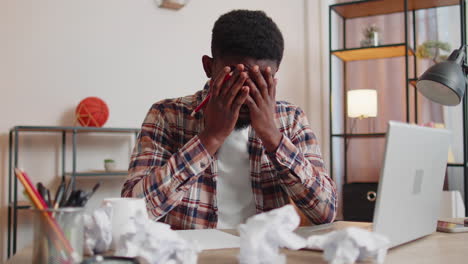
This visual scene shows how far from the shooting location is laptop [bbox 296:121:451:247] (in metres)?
0.77

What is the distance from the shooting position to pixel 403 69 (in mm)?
3699

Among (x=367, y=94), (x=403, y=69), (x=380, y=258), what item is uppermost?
(x=403, y=69)

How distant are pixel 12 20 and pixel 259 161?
2007mm

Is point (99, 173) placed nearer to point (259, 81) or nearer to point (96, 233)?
point (259, 81)

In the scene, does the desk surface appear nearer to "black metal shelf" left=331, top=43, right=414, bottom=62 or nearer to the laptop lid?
the laptop lid

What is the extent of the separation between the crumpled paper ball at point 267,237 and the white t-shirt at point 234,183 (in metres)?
0.63

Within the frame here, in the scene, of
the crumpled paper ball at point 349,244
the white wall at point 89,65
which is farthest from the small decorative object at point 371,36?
the crumpled paper ball at point 349,244

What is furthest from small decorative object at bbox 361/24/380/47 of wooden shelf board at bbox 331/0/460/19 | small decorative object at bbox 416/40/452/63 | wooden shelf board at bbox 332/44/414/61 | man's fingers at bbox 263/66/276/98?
man's fingers at bbox 263/66/276/98

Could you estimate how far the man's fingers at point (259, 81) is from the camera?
47.8 inches

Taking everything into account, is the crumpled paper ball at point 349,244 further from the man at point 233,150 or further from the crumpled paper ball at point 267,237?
the man at point 233,150

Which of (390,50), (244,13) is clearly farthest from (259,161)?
(390,50)

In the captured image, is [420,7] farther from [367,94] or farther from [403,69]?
[367,94]

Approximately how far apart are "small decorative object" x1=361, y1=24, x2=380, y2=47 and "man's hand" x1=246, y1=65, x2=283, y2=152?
98.8 inches

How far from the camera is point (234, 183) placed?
1400 mm
